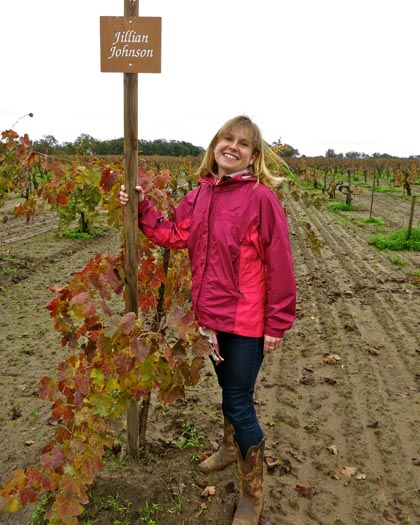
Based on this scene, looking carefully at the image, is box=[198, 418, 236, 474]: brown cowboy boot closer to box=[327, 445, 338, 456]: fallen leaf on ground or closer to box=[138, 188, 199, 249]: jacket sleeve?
box=[327, 445, 338, 456]: fallen leaf on ground

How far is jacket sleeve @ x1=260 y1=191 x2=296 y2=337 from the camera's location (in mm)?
1990

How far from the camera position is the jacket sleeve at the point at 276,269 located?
6.53 feet

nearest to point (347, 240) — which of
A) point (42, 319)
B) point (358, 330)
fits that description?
point (358, 330)

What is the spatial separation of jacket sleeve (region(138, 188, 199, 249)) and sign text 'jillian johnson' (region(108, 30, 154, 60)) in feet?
2.12

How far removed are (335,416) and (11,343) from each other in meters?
3.25

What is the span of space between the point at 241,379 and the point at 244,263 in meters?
0.56

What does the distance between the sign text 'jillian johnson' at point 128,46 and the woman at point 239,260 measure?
0.51 metres

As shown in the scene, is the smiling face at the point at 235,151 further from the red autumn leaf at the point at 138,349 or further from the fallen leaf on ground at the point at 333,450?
the fallen leaf on ground at the point at 333,450

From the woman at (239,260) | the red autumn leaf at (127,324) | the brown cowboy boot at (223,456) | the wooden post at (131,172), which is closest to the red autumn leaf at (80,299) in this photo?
the red autumn leaf at (127,324)

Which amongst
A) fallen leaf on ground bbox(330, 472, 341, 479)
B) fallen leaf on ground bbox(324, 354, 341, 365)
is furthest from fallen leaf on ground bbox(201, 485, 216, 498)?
fallen leaf on ground bbox(324, 354, 341, 365)

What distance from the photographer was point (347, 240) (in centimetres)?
1056

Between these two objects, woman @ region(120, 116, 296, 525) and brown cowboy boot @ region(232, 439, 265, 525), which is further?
brown cowboy boot @ region(232, 439, 265, 525)

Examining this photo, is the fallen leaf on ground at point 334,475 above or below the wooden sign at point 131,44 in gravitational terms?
below

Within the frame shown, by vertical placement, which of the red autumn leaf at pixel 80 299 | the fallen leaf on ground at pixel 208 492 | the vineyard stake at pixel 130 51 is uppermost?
the vineyard stake at pixel 130 51
